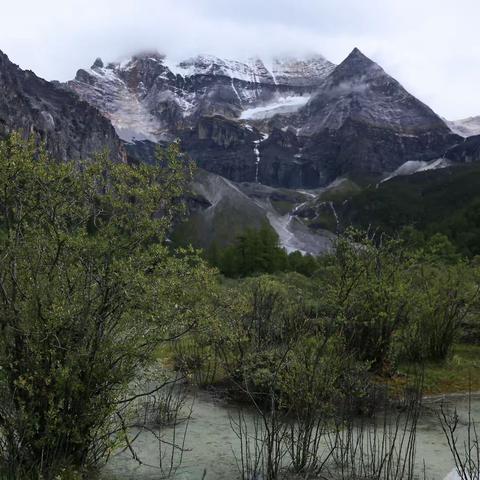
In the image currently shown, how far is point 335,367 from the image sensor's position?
10953mm

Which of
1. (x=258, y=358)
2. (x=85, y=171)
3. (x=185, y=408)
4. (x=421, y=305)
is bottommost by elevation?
(x=185, y=408)

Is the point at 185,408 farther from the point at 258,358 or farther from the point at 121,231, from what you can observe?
the point at 121,231

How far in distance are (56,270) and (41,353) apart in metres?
1.39

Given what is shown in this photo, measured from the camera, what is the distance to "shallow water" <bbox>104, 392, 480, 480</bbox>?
406 inches

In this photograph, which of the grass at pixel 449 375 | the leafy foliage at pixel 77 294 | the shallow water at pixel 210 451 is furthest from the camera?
the grass at pixel 449 375

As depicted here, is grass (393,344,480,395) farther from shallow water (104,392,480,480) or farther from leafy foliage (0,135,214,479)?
leafy foliage (0,135,214,479)

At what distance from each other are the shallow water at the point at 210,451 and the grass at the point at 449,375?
1.58 meters

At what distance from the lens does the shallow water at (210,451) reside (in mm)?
10305

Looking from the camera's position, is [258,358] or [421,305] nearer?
[258,358]

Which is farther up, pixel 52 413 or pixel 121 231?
pixel 121 231

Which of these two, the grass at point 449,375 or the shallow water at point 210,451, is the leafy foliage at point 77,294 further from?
the grass at point 449,375

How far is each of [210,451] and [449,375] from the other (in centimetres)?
919

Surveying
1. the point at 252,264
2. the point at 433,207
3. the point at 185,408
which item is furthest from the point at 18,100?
the point at 185,408

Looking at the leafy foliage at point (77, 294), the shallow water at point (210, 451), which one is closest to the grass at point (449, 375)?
the shallow water at point (210, 451)
